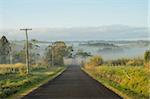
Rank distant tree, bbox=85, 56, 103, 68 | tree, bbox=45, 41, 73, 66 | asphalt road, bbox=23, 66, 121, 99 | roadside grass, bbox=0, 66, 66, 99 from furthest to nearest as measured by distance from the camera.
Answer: tree, bbox=45, 41, 73, 66, distant tree, bbox=85, 56, 103, 68, roadside grass, bbox=0, 66, 66, 99, asphalt road, bbox=23, 66, 121, 99

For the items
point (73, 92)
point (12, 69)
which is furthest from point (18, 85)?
point (12, 69)

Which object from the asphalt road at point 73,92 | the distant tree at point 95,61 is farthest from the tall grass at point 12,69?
the asphalt road at point 73,92

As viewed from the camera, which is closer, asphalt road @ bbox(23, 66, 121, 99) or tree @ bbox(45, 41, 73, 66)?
asphalt road @ bbox(23, 66, 121, 99)

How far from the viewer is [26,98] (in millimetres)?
20859

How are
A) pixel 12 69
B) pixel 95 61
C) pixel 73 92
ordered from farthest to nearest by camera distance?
1. pixel 95 61
2. pixel 12 69
3. pixel 73 92

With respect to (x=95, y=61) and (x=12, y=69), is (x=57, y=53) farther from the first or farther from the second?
(x=12, y=69)

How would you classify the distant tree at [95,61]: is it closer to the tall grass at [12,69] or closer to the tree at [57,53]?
the tall grass at [12,69]

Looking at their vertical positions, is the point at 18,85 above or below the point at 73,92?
below

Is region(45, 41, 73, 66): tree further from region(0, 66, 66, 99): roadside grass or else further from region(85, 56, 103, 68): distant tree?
region(0, 66, 66, 99): roadside grass

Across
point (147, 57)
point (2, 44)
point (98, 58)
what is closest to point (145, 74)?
→ point (147, 57)

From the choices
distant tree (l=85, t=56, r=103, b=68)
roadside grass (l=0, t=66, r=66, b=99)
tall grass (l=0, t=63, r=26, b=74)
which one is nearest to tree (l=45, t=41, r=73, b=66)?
distant tree (l=85, t=56, r=103, b=68)

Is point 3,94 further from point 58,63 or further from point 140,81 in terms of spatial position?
point 58,63

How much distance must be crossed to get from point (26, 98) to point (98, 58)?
74.6 meters

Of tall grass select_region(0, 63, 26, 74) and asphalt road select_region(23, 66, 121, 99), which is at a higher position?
asphalt road select_region(23, 66, 121, 99)
